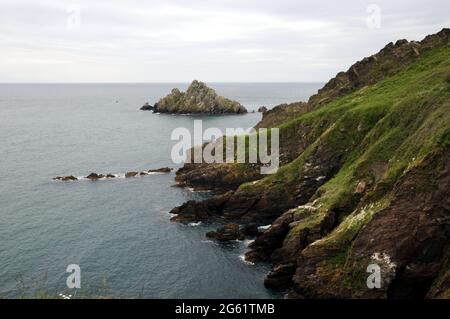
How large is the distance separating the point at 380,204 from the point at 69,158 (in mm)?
103596

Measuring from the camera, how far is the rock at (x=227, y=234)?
7038cm

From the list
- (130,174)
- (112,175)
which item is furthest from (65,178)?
(130,174)

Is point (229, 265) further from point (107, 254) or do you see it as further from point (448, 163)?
point (448, 163)

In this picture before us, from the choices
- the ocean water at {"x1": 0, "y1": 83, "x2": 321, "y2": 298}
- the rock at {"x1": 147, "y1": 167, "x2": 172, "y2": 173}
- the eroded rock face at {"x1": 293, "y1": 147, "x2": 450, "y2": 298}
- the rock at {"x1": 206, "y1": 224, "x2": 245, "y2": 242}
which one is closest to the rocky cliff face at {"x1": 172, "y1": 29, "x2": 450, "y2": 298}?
the eroded rock face at {"x1": 293, "y1": 147, "x2": 450, "y2": 298}

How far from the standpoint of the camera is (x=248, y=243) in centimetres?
6906

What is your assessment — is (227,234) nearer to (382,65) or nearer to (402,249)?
(402,249)

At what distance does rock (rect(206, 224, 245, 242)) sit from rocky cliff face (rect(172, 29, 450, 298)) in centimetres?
508

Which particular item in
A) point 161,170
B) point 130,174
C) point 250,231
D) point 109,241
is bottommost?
point 109,241

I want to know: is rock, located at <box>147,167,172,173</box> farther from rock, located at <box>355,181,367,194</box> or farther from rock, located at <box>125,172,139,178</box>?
rock, located at <box>355,181,367,194</box>

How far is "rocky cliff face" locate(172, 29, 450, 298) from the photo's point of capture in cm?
4894

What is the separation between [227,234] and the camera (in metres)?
70.6

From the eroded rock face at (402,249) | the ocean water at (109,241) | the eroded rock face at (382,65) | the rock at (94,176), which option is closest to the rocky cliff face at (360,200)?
the eroded rock face at (402,249)

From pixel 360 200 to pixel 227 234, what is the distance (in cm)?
2063
